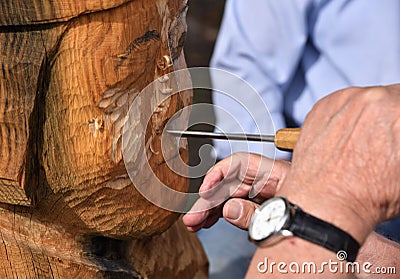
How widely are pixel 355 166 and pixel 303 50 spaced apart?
103 cm

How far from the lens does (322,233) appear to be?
0.80 meters

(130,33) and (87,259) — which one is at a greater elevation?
(130,33)

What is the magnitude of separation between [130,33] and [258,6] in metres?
0.93

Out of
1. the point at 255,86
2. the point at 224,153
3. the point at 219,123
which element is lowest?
the point at 224,153

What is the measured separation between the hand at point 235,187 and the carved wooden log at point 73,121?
40 mm

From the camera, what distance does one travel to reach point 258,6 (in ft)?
5.91

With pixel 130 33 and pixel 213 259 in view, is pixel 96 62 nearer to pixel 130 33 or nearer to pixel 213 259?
pixel 130 33

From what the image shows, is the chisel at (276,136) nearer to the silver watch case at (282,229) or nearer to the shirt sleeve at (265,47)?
the silver watch case at (282,229)

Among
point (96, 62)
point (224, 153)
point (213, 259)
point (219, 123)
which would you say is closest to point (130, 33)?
point (96, 62)

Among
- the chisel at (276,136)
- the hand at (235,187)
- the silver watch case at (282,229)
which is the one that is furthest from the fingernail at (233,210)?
the silver watch case at (282,229)

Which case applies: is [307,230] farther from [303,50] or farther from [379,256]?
[303,50]

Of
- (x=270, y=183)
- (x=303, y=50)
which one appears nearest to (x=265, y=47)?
(x=303, y=50)

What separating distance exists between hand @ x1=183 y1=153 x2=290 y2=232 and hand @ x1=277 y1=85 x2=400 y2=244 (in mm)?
228

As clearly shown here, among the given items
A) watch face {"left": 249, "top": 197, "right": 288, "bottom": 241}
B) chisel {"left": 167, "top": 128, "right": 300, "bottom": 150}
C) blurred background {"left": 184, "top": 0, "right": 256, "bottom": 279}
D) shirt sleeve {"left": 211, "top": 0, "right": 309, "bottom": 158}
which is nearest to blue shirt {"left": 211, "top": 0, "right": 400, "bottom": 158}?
shirt sleeve {"left": 211, "top": 0, "right": 309, "bottom": 158}
